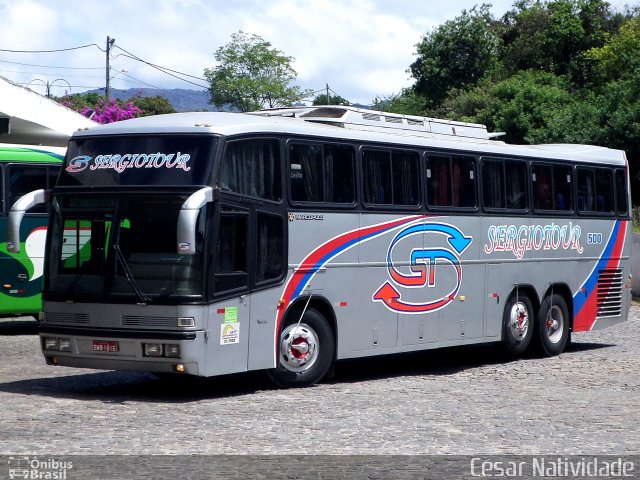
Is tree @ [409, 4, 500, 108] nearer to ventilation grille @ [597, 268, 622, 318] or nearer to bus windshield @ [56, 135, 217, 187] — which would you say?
ventilation grille @ [597, 268, 622, 318]

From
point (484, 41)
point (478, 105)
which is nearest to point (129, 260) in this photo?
point (478, 105)

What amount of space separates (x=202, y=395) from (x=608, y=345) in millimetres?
10056

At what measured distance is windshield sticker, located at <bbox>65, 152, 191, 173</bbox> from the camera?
13.5 m

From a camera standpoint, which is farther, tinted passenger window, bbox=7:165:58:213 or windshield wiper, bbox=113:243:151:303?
tinted passenger window, bbox=7:165:58:213

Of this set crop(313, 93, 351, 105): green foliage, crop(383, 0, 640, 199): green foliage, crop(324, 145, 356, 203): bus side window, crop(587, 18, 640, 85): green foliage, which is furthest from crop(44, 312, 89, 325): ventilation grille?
crop(313, 93, 351, 105): green foliage

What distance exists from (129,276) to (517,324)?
7908 millimetres

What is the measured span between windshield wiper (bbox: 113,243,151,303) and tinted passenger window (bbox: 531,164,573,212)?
332 inches

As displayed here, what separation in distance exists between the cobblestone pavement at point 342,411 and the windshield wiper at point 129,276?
1186 mm

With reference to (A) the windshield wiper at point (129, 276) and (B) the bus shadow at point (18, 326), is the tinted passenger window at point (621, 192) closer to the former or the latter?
(A) the windshield wiper at point (129, 276)

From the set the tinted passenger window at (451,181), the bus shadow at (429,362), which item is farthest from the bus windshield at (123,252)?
the tinted passenger window at (451,181)

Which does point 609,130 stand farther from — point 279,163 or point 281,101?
point 281,101

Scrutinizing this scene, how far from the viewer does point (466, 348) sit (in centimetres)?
2155

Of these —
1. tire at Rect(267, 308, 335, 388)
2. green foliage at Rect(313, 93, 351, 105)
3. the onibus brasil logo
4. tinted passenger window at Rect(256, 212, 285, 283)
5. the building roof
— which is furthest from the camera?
green foliage at Rect(313, 93, 351, 105)

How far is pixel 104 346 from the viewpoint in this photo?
43.9ft
